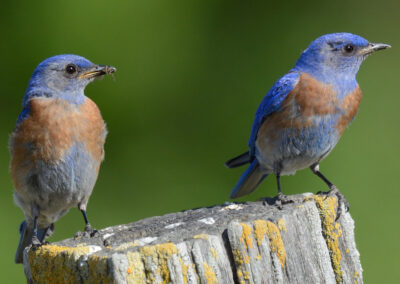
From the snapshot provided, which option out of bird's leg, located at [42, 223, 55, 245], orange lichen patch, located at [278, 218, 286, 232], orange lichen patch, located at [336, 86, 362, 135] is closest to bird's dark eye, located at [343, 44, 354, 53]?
orange lichen patch, located at [336, 86, 362, 135]

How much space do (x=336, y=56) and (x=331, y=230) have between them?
2062 millimetres

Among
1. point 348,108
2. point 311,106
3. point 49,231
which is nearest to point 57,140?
point 49,231

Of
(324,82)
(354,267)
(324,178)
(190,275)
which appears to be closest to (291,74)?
(324,82)

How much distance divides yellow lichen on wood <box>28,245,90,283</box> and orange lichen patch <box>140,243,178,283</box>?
0.32 metres

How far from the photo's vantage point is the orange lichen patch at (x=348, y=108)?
5172mm

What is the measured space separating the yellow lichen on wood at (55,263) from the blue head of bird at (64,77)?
5.59 ft

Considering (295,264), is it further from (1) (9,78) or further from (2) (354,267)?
(1) (9,78)

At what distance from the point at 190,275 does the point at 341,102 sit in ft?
8.50

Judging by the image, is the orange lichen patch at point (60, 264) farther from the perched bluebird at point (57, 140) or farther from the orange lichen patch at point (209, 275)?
the perched bluebird at point (57, 140)

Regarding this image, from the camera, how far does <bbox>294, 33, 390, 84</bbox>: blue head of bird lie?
5.25 meters

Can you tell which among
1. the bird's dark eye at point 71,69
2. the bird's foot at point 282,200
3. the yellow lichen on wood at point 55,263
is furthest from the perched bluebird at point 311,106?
the yellow lichen on wood at point 55,263

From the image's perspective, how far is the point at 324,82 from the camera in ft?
16.9

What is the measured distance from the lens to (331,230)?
362cm

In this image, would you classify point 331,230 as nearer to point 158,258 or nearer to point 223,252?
point 223,252
